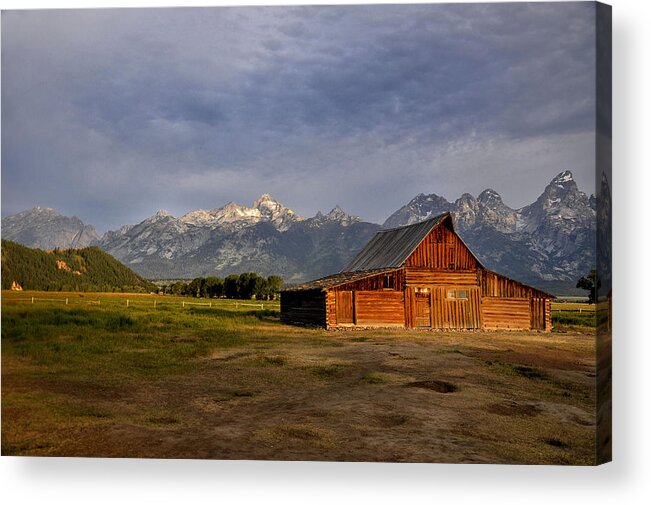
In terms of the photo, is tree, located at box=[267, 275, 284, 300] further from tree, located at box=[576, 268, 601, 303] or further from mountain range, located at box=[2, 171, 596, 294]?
tree, located at box=[576, 268, 601, 303]

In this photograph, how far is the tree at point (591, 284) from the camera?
32.1ft

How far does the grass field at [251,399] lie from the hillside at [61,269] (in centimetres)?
35

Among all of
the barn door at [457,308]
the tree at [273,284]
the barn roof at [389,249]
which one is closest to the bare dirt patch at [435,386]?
the barn roof at [389,249]

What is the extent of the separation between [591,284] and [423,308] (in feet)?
48.7

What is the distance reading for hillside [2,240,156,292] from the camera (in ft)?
37.0

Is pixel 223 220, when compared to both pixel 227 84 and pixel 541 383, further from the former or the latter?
pixel 541 383

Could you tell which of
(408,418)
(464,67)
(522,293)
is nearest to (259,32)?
(464,67)

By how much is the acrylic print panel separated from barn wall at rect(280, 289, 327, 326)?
37.6 feet

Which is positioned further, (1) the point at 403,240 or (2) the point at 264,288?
(2) the point at 264,288

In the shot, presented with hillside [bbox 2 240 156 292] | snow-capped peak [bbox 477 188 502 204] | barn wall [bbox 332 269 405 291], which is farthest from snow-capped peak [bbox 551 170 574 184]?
barn wall [bbox 332 269 405 291]

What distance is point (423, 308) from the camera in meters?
24.8

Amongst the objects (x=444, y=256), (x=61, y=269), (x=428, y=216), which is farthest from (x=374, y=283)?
(x=61, y=269)

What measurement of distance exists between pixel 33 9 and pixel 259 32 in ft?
15.3

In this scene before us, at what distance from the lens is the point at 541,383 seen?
12578 mm
